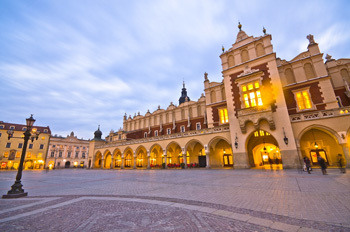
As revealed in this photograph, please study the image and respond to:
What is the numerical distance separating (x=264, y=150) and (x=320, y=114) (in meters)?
10.8

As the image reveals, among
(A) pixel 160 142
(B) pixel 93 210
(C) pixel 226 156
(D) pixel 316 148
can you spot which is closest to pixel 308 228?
(B) pixel 93 210

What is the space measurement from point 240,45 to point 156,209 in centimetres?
2555

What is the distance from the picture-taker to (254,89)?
2097cm

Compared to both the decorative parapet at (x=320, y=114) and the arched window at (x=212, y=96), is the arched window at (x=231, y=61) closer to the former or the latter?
the arched window at (x=212, y=96)

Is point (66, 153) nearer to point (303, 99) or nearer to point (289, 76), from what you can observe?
point (289, 76)

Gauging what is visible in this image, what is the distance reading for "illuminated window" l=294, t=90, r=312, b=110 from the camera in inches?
784

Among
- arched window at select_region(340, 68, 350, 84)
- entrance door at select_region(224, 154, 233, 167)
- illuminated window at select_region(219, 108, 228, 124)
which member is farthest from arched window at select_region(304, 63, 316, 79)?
entrance door at select_region(224, 154, 233, 167)

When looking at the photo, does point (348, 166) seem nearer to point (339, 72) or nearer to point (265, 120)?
point (265, 120)

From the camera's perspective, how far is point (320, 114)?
17203mm

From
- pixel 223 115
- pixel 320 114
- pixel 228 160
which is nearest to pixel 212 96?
pixel 223 115

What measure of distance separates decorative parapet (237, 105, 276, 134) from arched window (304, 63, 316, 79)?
788 cm

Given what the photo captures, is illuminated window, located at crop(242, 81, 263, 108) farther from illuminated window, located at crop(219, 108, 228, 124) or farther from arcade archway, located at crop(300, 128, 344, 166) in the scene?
arcade archway, located at crop(300, 128, 344, 166)

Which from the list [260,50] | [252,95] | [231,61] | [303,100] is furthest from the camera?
[231,61]

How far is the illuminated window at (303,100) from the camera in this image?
19.9 meters
